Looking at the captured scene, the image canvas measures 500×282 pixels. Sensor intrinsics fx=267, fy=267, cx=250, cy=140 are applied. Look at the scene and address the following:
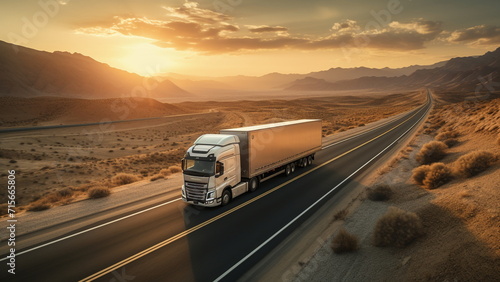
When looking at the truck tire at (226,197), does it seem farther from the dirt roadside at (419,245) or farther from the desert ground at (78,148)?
the desert ground at (78,148)

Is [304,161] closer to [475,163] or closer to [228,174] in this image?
[228,174]

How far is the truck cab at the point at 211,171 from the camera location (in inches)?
528

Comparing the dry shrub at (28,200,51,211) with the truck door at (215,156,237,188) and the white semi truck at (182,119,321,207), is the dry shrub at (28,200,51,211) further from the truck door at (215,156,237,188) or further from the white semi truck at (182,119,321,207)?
the truck door at (215,156,237,188)

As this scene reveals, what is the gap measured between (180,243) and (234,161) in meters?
5.48

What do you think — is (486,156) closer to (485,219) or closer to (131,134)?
(485,219)

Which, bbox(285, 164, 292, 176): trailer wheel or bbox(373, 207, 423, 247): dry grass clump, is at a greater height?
bbox(373, 207, 423, 247): dry grass clump

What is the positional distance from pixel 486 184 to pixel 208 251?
11.2m

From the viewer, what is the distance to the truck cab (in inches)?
528

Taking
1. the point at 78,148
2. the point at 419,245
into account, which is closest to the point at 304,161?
the point at 419,245

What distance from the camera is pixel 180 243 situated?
10.7 m

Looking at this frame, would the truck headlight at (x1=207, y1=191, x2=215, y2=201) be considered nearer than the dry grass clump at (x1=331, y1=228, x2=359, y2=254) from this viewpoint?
No

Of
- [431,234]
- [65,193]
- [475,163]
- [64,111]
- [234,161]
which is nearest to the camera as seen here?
[431,234]

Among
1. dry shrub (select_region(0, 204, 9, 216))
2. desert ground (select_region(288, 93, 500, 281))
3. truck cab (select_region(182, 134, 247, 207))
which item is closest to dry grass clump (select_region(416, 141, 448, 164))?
desert ground (select_region(288, 93, 500, 281))

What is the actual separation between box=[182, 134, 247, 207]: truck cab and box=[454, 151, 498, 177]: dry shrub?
37.0ft
